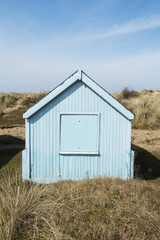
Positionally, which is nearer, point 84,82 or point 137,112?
point 84,82

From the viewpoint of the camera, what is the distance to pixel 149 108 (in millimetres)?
18938

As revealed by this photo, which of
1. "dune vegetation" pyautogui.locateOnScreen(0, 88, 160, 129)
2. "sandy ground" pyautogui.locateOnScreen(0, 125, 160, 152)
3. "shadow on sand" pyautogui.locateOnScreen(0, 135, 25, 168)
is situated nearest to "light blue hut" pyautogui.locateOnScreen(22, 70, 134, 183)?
"shadow on sand" pyautogui.locateOnScreen(0, 135, 25, 168)

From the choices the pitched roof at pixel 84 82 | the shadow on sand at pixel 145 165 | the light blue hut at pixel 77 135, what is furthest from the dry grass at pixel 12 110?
the pitched roof at pixel 84 82

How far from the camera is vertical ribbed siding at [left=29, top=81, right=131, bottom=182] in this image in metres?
7.37

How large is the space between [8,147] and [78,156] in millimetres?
6322

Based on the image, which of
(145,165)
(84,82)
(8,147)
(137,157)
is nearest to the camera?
(84,82)

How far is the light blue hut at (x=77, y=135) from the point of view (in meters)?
7.34

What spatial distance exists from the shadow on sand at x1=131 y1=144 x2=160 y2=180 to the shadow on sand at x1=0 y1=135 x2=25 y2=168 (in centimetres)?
585

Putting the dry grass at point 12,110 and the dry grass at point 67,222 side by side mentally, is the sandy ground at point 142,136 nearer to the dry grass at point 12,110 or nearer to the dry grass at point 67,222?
the dry grass at point 12,110

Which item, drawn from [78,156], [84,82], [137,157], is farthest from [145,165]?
[84,82]

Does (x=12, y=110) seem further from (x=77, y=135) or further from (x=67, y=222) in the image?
(x=67, y=222)

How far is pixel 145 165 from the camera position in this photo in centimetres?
977

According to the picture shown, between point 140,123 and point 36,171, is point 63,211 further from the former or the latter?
point 140,123


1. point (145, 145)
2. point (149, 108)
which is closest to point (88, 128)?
point (145, 145)
